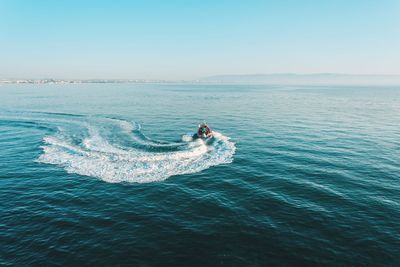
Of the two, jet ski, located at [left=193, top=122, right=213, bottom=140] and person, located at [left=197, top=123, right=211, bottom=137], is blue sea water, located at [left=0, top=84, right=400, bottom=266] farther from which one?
person, located at [left=197, top=123, right=211, bottom=137]

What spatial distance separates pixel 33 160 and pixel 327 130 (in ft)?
169

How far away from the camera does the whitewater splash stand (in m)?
29.7

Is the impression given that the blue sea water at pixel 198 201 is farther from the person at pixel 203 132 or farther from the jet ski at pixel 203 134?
the person at pixel 203 132

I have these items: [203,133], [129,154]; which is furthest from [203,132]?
[129,154]

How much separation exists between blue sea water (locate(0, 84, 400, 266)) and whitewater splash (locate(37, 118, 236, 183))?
16 centimetres

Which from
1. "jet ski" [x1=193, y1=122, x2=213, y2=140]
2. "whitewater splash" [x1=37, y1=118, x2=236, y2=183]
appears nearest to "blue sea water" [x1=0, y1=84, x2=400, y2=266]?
"whitewater splash" [x1=37, y1=118, x2=236, y2=183]

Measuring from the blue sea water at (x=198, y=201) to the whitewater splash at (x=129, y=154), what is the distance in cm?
16

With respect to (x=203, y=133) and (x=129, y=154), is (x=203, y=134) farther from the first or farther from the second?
(x=129, y=154)

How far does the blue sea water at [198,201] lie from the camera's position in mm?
17047

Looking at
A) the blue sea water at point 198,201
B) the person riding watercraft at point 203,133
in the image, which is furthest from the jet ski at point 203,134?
the blue sea water at point 198,201

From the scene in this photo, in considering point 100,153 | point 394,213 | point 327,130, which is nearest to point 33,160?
point 100,153

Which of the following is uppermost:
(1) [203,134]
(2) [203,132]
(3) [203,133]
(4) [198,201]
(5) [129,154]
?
(2) [203,132]

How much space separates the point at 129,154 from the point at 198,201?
14660 millimetres

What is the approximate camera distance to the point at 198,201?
23734 millimetres
